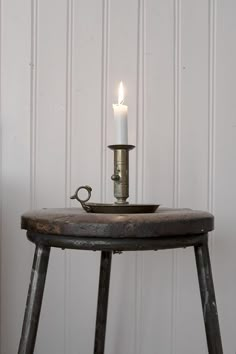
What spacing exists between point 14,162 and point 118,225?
43cm

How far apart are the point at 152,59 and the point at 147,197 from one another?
0.29 meters

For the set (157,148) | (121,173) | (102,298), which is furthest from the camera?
(157,148)

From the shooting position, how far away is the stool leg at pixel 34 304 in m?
0.44

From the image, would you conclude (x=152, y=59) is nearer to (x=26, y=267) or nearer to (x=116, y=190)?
(x=116, y=190)

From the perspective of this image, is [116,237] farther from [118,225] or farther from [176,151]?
[176,151]

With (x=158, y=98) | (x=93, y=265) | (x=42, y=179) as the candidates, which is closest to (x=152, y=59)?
(x=158, y=98)

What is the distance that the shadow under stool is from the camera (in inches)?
15.9

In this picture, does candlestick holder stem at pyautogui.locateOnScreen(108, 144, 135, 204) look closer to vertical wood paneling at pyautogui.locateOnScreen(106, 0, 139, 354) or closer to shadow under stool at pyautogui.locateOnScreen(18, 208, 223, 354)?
shadow under stool at pyautogui.locateOnScreen(18, 208, 223, 354)

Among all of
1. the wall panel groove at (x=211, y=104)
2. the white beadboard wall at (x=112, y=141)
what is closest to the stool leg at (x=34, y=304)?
the white beadboard wall at (x=112, y=141)

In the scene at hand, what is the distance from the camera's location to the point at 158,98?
790mm

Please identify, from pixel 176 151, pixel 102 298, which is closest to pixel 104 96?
pixel 176 151

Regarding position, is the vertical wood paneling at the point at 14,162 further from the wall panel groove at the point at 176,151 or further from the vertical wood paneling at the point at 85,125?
the wall panel groove at the point at 176,151

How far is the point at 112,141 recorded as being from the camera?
0.78m

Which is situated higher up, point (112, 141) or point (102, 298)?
point (112, 141)
